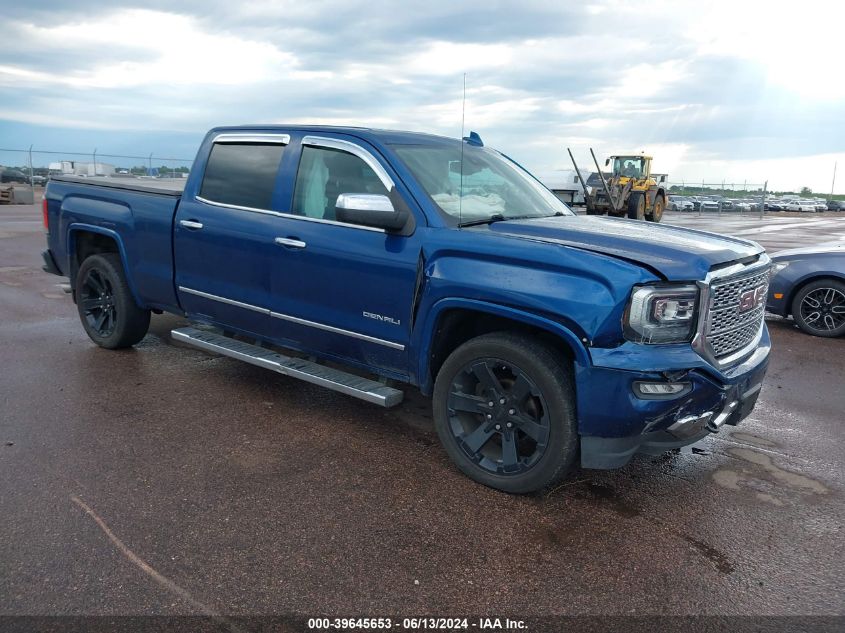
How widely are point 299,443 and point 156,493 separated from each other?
938 millimetres

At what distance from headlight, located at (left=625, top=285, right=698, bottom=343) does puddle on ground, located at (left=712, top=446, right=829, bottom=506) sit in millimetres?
1143

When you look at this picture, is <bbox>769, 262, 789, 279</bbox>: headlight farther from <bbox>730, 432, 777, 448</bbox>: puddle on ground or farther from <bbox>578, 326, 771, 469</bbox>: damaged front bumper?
<bbox>578, 326, 771, 469</bbox>: damaged front bumper

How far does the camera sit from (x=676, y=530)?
334cm

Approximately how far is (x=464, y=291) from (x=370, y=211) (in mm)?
699

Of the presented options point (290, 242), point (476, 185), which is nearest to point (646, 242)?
point (476, 185)

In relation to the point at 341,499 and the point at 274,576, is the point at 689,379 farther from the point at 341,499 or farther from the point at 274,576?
the point at 274,576

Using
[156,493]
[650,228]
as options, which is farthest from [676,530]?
[156,493]

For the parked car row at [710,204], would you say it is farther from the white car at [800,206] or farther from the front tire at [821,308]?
the front tire at [821,308]

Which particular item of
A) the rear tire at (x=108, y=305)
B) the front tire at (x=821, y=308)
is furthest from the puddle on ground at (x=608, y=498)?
the front tire at (x=821, y=308)

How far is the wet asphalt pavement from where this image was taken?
9.14 ft

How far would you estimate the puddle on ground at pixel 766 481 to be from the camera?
3756 millimetres

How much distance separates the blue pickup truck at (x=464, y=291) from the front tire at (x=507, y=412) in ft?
0.04

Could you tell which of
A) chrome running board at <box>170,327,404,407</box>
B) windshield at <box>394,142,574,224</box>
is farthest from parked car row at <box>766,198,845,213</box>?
chrome running board at <box>170,327,404,407</box>

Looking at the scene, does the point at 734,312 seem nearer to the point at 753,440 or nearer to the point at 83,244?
the point at 753,440
